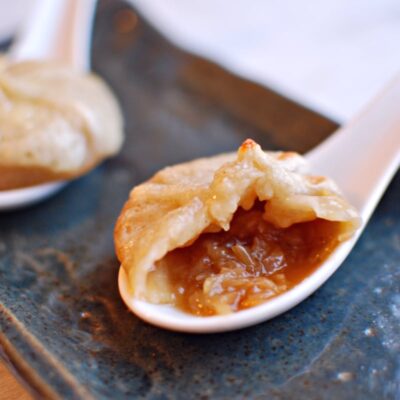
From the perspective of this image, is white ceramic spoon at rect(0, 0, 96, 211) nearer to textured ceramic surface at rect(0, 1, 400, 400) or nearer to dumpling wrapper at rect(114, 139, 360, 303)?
textured ceramic surface at rect(0, 1, 400, 400)

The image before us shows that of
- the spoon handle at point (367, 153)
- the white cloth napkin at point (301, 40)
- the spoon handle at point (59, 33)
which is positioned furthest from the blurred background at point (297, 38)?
the spoon handle at point (367, 153)

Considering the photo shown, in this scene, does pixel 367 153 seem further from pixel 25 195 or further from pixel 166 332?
pixel 25 195

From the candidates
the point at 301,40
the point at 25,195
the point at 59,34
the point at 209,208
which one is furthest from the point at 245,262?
the point at 301,40

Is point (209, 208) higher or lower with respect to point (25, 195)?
higher

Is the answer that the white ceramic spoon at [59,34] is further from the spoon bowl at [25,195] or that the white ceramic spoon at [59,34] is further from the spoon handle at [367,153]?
the spoon handle at [367,153]

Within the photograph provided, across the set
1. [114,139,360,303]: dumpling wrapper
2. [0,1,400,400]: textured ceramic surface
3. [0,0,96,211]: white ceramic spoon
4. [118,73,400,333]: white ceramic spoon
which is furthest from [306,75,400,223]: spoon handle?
[0,0,96,211]: white ceramic spoon
